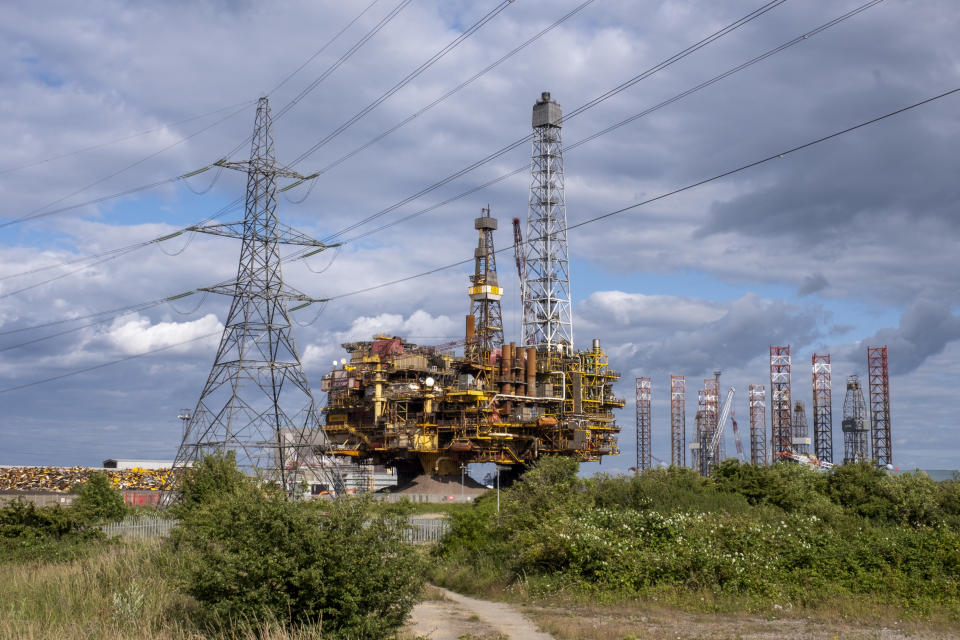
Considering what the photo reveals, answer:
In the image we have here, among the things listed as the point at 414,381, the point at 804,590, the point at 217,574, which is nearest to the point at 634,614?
the point at 804,590

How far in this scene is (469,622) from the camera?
23.4 metres

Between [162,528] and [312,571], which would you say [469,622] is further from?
[162,528]

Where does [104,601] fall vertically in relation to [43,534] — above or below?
above

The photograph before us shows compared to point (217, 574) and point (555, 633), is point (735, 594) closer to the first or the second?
point (555, 633)

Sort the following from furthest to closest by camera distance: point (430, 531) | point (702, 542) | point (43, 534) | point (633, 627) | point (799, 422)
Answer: point (799, 422)
point (430, 531)
point (43, 534)
point (702, 542)
point (633, 627)

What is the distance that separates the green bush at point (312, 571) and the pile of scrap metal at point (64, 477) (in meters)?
83.2

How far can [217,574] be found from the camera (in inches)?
659

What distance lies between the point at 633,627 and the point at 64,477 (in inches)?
3843

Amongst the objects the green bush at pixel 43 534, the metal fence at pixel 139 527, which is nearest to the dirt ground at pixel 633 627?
the green bush at pixel 43 534

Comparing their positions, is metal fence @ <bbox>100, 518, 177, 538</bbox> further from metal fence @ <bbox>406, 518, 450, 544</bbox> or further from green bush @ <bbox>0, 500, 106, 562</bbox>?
metal fence @ <bbox>406, 518, 450, 544</bbox>

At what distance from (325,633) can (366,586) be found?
120 cm

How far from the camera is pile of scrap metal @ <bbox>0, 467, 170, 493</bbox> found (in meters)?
95.9

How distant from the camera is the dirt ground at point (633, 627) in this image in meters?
20.5

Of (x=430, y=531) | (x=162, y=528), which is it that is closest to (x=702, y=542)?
(x=430, y=531)
